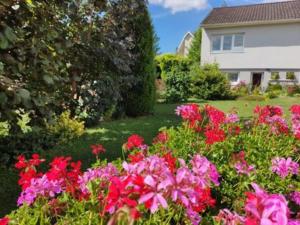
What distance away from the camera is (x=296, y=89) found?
860 inches

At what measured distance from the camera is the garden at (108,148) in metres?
1.36

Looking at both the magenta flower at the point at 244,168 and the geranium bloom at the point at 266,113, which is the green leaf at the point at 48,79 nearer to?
the magenta flower at the point at 244,168

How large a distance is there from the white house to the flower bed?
2165cm

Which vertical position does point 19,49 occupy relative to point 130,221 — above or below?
above

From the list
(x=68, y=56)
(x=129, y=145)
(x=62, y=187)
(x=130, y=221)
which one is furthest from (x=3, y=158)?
(x=130, y=221)

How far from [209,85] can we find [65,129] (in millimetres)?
12887

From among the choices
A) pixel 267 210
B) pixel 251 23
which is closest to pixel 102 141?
pixel 267 210

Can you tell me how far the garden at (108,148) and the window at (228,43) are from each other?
17716mm

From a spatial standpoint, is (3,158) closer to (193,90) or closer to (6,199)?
(6,199)

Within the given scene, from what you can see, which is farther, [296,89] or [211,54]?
[211,54]

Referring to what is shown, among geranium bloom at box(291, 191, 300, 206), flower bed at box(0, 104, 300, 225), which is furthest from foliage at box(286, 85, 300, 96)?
geranium bloom at box(291, 191, 300, 206)

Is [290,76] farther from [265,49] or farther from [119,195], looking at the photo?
[119,195]

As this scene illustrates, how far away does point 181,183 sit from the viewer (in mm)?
1290

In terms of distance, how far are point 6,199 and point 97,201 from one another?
2.94 m
